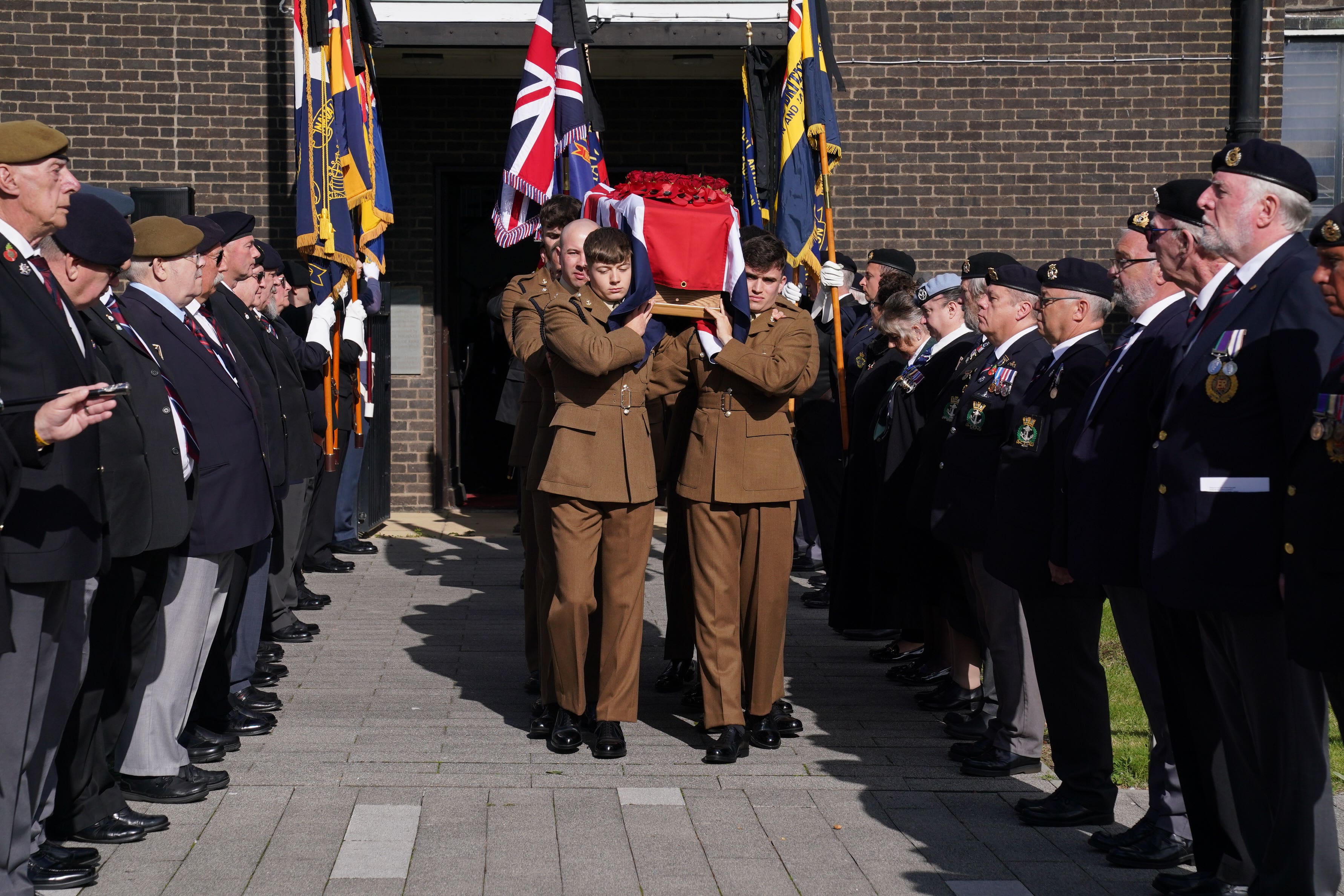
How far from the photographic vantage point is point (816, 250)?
8.45 metres

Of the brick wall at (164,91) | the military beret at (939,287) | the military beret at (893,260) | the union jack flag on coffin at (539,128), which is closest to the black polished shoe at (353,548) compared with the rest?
the brick wall at (164,91)

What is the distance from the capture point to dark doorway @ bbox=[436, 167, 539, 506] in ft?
42.1

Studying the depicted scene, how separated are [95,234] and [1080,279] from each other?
3352mm

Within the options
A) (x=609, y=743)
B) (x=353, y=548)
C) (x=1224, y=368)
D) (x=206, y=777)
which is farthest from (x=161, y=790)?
(x=353, y=548)

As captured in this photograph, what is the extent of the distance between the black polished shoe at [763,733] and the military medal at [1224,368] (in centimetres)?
263

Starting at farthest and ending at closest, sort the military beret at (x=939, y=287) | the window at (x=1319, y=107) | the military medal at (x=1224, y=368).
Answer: the window at (x=1319, y=107)
the military beret at (x=939, y=287)
the military medal at (x=1224, y=368)

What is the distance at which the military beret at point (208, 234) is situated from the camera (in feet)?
18.0

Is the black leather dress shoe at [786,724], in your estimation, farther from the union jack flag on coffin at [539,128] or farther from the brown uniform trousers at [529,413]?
the union jack flag on coffin at [539,128]

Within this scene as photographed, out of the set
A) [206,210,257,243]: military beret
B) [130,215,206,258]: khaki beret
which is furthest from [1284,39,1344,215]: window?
[130,215,206,258]: khaki beret

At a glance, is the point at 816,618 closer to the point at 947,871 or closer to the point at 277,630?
Answer: the point at 277,630

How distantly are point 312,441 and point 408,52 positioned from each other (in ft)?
17.0

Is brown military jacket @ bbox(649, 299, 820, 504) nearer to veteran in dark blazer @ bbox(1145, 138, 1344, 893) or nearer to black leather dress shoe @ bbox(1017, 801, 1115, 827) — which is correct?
black leather dress shoe @ bbox(1017, 801, 1115, 827)

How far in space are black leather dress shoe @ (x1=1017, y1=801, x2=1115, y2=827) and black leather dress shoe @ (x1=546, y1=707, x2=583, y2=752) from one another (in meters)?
1.84

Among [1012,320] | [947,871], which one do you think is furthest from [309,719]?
[1012,320]
